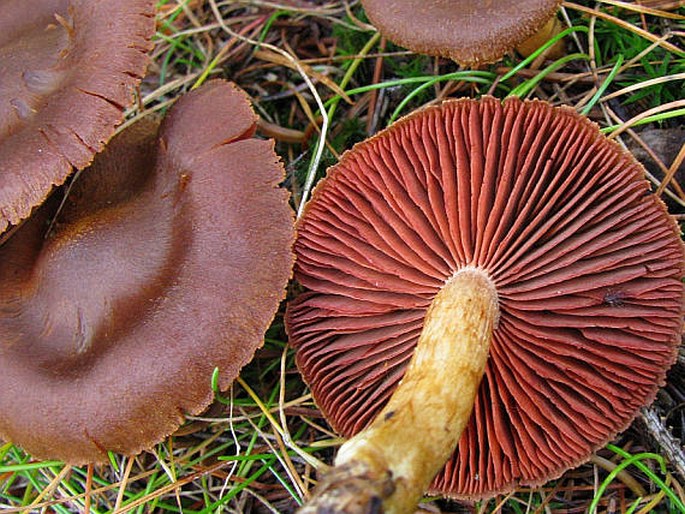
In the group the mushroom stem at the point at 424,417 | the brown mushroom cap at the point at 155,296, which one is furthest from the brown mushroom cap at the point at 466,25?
the mushroom stem at the point at 424,417

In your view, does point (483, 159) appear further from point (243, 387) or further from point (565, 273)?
point (243, 387)

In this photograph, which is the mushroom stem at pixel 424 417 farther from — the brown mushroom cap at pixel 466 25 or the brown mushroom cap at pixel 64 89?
the brown mushroom cap at pixel 64 89

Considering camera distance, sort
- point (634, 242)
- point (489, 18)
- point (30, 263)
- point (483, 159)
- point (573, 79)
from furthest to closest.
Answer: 1. point (573, 79)
2. point (30, 263)
3. point (489, 18)
4. point (483, 159)
5. point (634, 242)

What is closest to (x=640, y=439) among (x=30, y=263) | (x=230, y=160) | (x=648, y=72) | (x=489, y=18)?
(x=648, y=72)

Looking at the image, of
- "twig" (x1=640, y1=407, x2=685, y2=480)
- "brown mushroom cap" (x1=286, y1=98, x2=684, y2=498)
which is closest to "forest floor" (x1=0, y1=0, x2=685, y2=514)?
"twig" (x1=640, y1=407, x2=685, y2=480)

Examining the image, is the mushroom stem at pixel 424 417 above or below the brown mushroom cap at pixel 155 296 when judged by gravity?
below

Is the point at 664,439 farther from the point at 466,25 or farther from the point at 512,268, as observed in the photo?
the point at 466,25
